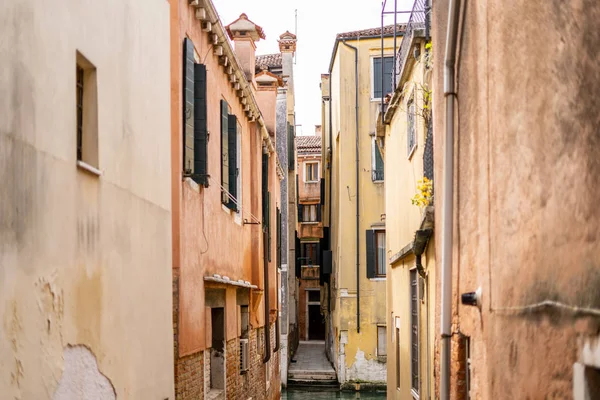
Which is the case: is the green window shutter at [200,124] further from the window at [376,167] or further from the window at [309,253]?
the window at [309,253]

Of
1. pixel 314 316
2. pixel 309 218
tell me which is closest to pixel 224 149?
pixel 309 218

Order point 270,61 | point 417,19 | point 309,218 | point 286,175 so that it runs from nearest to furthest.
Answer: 1. point 417,19
2. point 286,175
3. point 270,61
4. point 309,218

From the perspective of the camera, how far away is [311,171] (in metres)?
46.7

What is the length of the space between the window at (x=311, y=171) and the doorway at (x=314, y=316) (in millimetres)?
6031

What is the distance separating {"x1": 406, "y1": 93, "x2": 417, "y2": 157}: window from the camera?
12298 mm

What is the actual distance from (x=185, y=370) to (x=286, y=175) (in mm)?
22311

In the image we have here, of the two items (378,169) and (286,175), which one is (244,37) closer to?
(378,169)

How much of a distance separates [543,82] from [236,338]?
11484 millimetres

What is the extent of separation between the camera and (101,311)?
7.08m

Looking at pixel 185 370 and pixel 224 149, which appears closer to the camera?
pixel 185 370

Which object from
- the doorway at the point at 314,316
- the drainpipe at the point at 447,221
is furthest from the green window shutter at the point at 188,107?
the doorway at the point at 314,316

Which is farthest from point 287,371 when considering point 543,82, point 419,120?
point 543,82

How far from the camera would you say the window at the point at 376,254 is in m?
30.5

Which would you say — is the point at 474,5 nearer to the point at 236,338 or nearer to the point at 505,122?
the point at 505,122
